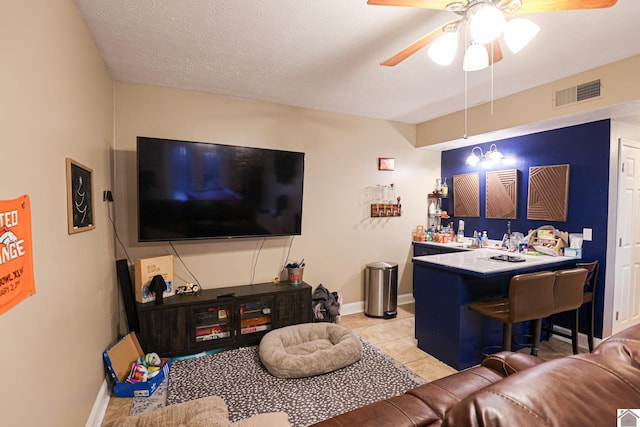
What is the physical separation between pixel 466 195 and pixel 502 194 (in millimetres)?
568

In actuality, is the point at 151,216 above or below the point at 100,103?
below

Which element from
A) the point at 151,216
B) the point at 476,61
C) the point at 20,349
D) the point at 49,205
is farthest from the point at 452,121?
the point at 20,349

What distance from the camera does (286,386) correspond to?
95.3 inches

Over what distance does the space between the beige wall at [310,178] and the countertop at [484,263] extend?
131cm

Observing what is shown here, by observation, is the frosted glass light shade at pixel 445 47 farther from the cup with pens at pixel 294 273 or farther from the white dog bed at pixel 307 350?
the cup with pens at pixel 294 273

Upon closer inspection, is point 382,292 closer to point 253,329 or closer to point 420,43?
point 253,329

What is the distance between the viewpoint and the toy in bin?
236 centimetres

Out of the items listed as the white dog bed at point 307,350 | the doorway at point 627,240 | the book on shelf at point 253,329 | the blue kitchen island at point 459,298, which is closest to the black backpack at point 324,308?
the white dog bed at point 307,350

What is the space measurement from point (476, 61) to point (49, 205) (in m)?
2.31

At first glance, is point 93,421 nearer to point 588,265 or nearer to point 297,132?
point 297,132

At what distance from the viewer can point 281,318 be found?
3.23 metres

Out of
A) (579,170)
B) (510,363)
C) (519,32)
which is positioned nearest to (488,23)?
(519,32)

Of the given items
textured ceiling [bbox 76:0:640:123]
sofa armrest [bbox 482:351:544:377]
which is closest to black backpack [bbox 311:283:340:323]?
sofa armrest [bbox 482:351:544:377]

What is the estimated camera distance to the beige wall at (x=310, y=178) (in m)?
3.04
